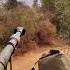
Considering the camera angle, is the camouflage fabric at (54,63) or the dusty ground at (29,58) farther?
the dusty ground at (29,58)

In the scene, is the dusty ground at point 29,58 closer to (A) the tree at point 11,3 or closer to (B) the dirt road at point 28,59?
(B) the dirt road at point 28,59

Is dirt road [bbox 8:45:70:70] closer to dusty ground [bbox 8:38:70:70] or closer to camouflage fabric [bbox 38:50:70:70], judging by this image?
dusty ground [bbox 8:38:70:70]

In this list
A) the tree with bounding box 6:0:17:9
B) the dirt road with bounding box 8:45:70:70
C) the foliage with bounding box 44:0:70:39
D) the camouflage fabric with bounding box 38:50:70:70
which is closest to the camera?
the camouflage fabric with bounding box 38:50:70:70

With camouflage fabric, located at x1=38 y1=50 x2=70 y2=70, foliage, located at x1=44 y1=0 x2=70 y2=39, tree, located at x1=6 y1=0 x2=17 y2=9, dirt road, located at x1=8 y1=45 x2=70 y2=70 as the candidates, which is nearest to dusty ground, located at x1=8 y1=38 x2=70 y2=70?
dirt road, located at x1=8 y1=45 x2=70 y2=70

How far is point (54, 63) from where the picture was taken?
8.52 meters

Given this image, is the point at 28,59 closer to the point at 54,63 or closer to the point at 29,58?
the point at 29,58

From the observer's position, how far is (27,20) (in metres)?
15.9

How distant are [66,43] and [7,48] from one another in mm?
9198

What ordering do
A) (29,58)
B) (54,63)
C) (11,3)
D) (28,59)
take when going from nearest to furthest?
(54,63)
(28,59)
(29,58)
(11,3)

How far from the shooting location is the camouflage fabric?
8.41 metres

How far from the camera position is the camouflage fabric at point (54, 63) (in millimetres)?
8406

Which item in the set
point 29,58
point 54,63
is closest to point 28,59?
point 29,58

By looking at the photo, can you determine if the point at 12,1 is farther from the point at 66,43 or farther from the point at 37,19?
the point at 66,43

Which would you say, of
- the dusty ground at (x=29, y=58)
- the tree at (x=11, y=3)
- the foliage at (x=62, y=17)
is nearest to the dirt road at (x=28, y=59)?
the dusty ground at (x=29, y=58)
